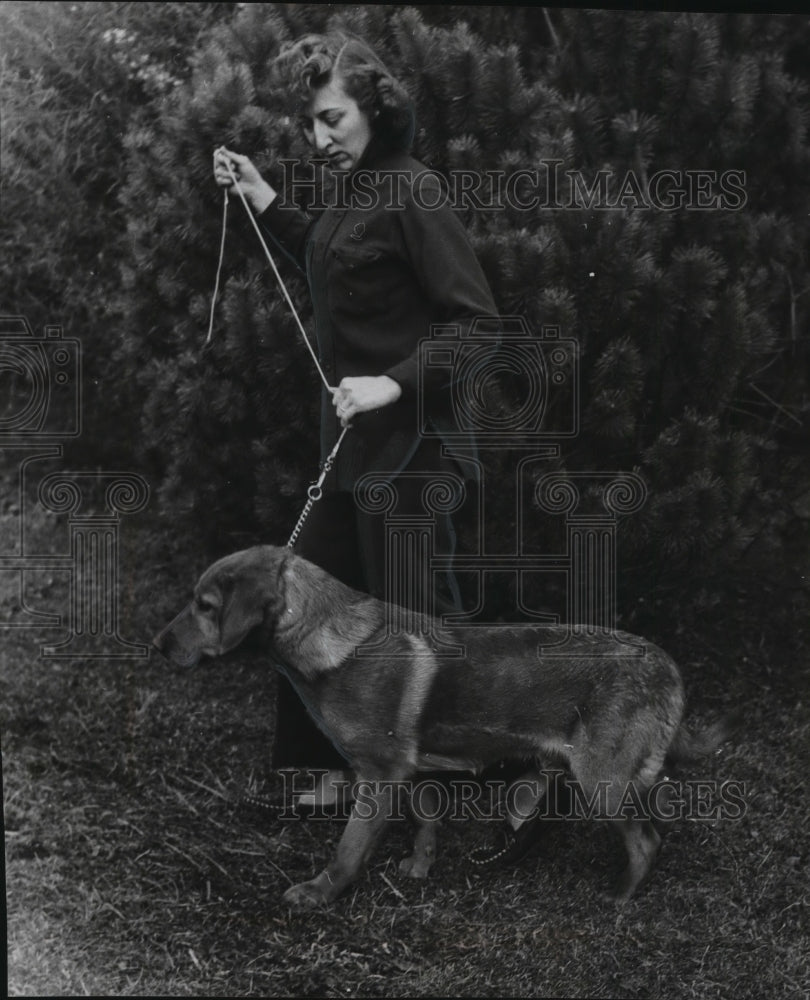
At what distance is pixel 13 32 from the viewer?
5.16m

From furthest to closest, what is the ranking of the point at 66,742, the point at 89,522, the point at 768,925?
the point at 66,742
the point at 89,522
the point at 768,925

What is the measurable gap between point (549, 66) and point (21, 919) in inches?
136

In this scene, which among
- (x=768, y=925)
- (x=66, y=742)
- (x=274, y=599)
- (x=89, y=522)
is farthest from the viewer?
(x=66, y=742)

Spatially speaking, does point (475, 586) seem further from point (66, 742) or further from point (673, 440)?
point (66, 742)

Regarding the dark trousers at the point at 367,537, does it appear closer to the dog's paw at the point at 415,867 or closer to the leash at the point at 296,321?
the leash at the point at 296,321

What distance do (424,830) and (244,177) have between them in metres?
2.18

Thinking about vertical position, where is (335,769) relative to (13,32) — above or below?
below

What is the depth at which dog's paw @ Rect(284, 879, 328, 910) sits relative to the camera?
14.3 feet

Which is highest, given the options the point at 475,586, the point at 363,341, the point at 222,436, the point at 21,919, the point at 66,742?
the point at 363,341

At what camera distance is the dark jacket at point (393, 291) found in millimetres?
4172

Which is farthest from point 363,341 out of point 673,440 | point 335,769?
point 335,769

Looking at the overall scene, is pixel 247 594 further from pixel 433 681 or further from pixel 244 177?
pixel 244 177

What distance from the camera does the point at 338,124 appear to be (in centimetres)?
421

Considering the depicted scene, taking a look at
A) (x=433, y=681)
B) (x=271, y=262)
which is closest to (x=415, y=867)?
(x=433, y=681)
